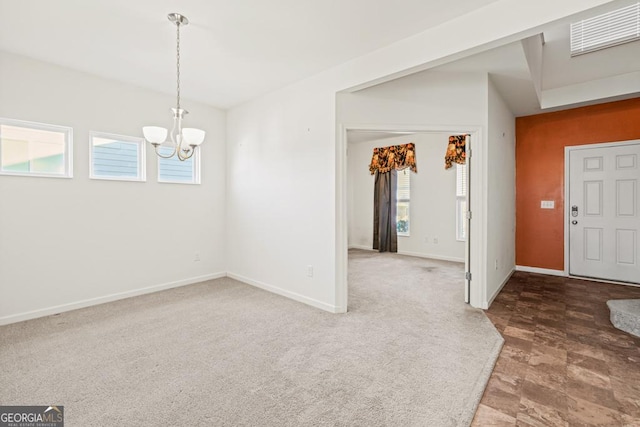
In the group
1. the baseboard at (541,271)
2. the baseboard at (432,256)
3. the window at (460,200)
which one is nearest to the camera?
the baseboard at (541,271)

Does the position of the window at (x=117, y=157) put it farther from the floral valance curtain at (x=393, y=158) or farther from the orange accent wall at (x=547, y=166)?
the orange accent wall at (x=547, y=166)

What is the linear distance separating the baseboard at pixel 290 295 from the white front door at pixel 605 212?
415 centimetres

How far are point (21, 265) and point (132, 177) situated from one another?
146 centimetres

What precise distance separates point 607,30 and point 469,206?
2282 millimetres

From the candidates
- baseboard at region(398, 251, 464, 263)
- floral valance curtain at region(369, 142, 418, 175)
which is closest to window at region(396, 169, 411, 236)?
floral valance curtain at region(369, 142, 418, 175)

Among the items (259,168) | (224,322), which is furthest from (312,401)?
(259,168)

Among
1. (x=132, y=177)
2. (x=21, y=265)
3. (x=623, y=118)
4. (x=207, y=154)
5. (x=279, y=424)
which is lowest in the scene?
(x=279, y=424)

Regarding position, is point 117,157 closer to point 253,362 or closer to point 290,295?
point 290,295

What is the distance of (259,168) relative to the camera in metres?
4.41

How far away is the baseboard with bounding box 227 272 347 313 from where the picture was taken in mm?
3464

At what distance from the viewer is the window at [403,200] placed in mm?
7059

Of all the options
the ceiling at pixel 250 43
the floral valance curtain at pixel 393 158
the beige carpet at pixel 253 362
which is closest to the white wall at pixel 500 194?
the ceiling at pixel 250 43

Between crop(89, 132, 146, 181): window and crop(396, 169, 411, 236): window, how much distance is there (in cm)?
524

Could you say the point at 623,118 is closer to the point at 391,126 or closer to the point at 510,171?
the point at 510,171
